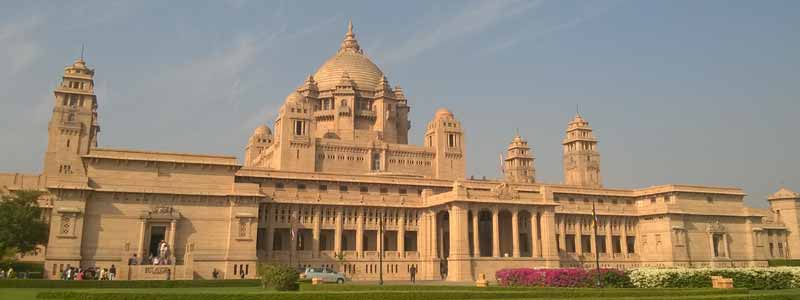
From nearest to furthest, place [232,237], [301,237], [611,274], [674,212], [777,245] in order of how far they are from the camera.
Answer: [611,274]
[232,237]
[301,237]
[674,212]
[777,245]

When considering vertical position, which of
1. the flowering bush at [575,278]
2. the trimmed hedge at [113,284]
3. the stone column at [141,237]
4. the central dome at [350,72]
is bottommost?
the trimmed hedge at [113,284]

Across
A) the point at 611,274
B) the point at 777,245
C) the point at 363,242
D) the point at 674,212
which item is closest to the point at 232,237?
the point at 363,242

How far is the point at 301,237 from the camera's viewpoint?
2571 inches

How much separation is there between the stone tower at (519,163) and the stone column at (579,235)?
3320cm

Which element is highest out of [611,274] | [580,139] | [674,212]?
[580,139]

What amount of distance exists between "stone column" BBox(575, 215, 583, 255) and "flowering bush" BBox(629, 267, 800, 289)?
34.0m

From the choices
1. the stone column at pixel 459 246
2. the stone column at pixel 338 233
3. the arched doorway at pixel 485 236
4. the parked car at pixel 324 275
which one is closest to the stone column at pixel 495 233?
the stone column at pixel 459 246

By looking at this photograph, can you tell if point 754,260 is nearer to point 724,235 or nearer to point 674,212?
point 724,235

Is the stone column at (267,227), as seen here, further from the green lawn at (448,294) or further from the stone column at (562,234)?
the stone column at (562,234)

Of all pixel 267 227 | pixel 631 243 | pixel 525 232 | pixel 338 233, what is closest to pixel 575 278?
pixel 338 233

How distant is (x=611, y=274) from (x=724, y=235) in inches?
1875

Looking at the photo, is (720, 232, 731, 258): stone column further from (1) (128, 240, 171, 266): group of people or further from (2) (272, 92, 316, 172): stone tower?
(1) (128, 240, 171, 266): group of people

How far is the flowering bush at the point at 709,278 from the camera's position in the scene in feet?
130

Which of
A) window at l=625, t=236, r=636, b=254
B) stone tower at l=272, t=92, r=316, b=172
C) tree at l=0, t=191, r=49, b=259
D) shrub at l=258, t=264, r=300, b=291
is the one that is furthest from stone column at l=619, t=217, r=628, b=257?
tree at l=0, t=191, r=49, b=259
